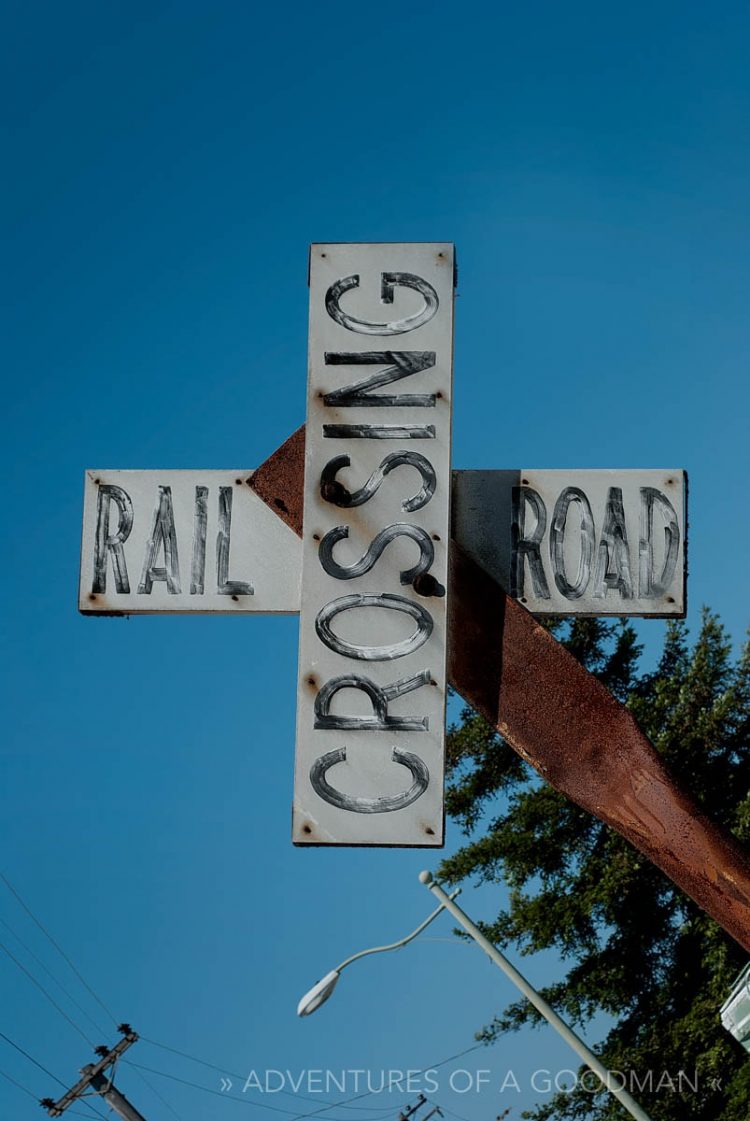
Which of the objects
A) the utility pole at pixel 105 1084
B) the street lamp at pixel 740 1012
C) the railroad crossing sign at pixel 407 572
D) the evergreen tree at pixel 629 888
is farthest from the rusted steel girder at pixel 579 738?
the utility pole at pixel 105 1084

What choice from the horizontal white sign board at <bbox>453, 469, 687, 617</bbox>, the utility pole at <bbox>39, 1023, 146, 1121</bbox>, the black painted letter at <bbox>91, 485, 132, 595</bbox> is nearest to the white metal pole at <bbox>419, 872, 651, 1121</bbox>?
the horizontal white sign board at <bbox>453, 469, 687, 617</bbox>

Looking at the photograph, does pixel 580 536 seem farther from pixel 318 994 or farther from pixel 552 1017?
pixel 318 994

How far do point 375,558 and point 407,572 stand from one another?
3.7 inches

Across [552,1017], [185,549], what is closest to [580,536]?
[185,549]

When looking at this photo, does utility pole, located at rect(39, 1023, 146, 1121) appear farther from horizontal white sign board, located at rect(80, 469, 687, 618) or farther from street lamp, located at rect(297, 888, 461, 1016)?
horizontal white sign board, located at rect(80, 469, 687, 618)

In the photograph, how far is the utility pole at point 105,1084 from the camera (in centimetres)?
2692

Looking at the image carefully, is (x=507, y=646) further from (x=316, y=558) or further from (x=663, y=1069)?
(x=663, y=1069)

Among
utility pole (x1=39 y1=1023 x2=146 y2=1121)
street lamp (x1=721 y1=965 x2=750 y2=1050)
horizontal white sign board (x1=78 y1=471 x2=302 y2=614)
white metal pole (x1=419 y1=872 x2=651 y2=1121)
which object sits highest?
utility pole (x1=39 y1=1023 x2=146 y2=1121)

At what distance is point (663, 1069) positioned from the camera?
1884cm

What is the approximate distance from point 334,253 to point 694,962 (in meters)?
17.7

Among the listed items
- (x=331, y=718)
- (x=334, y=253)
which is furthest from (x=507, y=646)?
(x=334, y=253)

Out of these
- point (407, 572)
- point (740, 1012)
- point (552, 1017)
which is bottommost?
point (740, 1012)

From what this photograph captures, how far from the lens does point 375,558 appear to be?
3859 millimetres

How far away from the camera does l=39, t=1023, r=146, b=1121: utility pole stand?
1060 inches
